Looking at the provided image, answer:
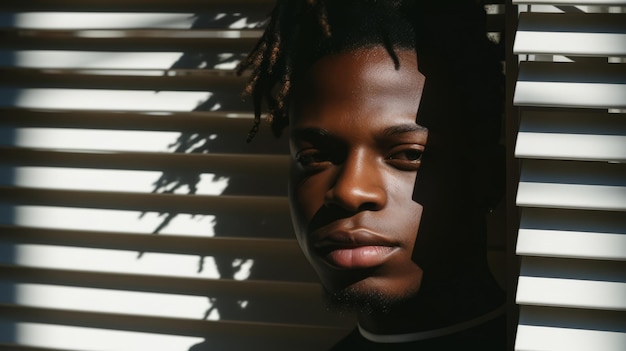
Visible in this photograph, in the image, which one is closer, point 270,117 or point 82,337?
point 270,117

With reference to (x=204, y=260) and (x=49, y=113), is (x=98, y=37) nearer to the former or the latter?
(x=49, y=113)

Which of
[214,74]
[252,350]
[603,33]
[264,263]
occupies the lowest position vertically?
[252,350]

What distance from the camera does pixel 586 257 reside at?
2059 mm

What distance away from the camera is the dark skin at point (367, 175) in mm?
2215

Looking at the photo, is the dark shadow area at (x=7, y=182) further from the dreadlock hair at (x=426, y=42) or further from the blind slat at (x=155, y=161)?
the dreadlock hair at (x=426, y=42)

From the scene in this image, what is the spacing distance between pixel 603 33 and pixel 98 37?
1.58 meters

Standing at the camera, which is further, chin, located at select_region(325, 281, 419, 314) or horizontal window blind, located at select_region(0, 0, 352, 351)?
horizontal window blind, located at select_region(0, 0, 352, 351)

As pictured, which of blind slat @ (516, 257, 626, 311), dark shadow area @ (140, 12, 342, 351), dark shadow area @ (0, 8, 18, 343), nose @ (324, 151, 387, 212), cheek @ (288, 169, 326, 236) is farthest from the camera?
dark shadow area @ (0, 8, 18, 343)

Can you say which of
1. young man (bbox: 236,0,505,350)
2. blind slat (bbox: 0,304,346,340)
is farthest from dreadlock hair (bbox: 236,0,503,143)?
blind slat (bbox: 0,304,346,340)

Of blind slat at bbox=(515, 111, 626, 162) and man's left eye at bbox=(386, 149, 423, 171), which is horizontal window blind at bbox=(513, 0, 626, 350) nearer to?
blind slat at bbox=(515, 111, 626, 162)

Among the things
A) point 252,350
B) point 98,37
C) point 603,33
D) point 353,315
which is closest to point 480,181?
point 603,33

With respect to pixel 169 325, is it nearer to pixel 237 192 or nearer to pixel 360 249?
pixel 237 192

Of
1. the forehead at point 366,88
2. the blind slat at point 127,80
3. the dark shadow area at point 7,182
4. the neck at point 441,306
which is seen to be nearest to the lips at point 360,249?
the neck at point 441,306

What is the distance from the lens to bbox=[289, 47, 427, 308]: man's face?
7.26 feet
